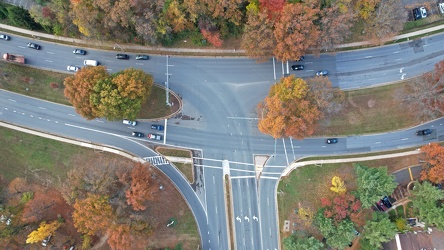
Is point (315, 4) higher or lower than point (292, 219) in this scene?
higher

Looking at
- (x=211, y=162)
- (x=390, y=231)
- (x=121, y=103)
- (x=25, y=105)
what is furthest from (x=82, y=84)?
(x=390, y=231)

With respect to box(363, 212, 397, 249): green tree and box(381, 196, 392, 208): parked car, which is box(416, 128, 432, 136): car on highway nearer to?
box(381, 196, 392, 208): parked car

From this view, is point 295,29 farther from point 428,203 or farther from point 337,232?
point 428,203

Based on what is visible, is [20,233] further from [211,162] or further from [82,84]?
[211,162]

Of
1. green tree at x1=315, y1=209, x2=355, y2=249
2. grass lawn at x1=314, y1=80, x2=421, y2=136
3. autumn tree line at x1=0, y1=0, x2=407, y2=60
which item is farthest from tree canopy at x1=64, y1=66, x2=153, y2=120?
green tree at x1=315, y1=209, x2=355, y2=249

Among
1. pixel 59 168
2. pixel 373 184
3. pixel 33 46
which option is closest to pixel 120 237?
pixel 59 168

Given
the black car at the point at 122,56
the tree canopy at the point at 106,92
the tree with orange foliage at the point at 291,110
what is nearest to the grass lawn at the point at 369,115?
the tree with orange foliage at the point at 291,110
